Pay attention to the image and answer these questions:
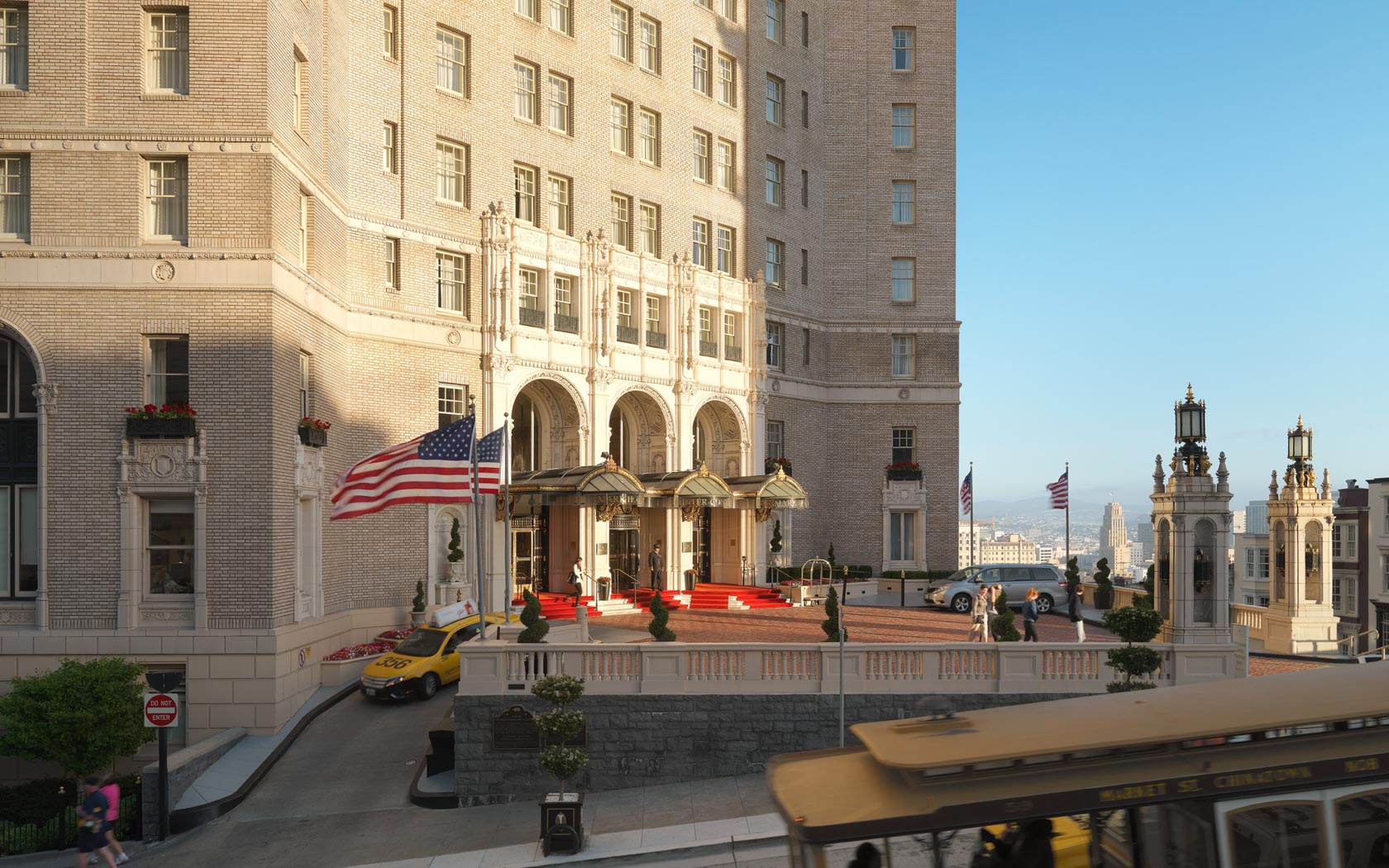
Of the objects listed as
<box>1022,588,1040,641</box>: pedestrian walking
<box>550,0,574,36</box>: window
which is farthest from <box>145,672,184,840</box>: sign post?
<box>550,0,574,36</box>: window

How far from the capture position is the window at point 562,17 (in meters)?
39.8

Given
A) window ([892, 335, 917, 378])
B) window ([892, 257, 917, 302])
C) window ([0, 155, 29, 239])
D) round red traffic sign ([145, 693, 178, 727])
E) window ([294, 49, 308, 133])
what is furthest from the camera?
window ([892, 257, 917, 302])

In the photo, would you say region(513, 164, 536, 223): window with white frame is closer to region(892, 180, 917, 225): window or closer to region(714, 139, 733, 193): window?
region(714, 139, 733, 193): window

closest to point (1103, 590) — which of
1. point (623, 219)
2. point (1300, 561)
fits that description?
point (1300, 561)

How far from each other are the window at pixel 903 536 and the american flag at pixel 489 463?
28717mm

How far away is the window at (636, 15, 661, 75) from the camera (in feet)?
141

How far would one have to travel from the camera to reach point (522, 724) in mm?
21750

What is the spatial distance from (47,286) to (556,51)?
20.9m

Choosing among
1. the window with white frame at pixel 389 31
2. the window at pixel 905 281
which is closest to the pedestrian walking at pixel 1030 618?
the window with white frame at pixel 389 31

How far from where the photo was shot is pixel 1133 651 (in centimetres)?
2144

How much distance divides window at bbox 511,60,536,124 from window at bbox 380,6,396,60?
16.0 feet

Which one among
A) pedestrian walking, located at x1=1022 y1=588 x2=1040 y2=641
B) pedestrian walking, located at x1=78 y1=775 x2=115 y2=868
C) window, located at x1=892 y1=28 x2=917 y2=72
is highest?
window, located at x1=892 y1=28 x2=917 y2=72

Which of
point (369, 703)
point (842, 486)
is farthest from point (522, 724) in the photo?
point (842, 486)

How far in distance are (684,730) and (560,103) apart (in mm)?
26139
